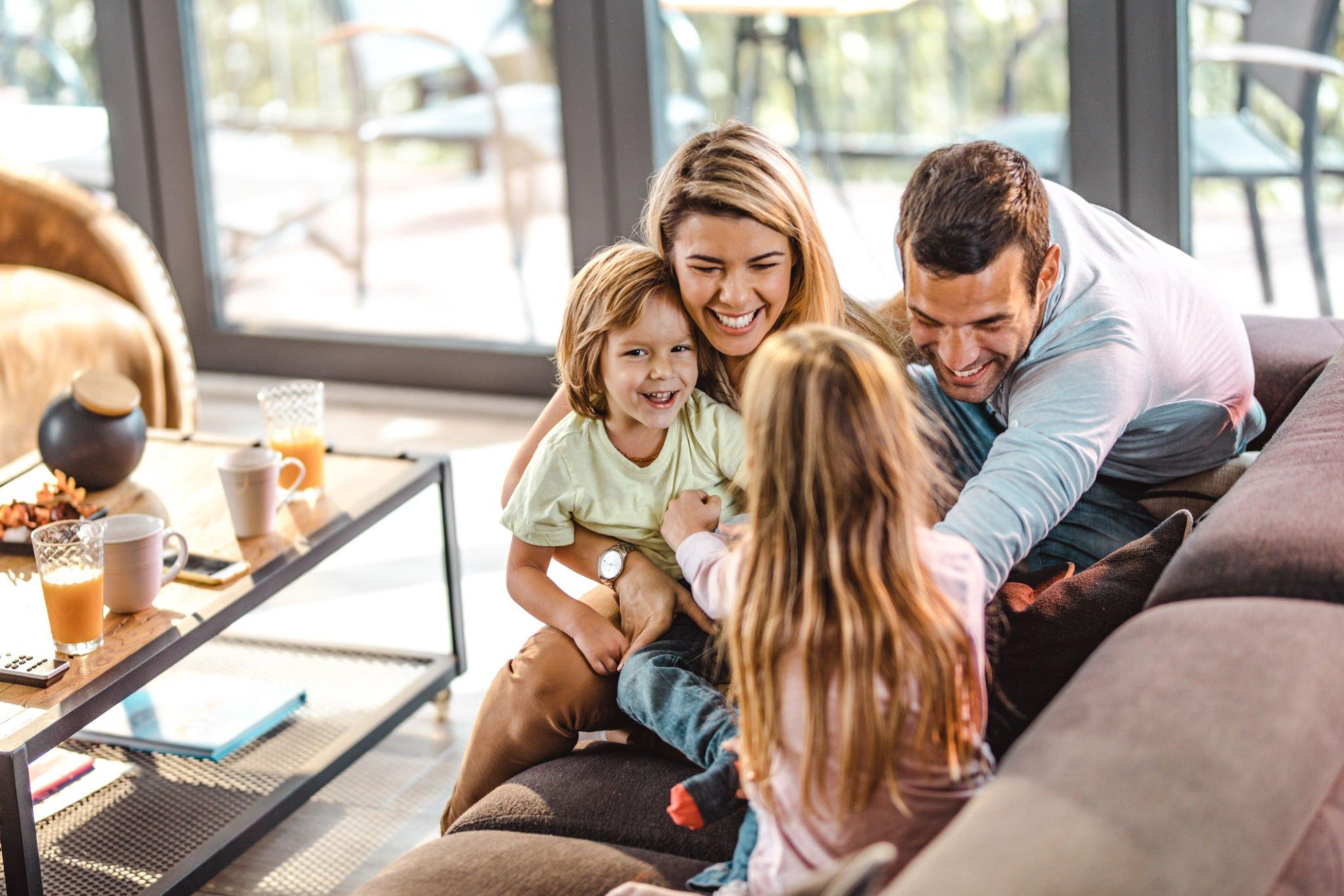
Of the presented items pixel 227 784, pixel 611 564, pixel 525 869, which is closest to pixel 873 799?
pixel 525 869

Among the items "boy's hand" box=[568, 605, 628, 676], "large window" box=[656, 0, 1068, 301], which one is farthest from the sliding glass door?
"boy's hand" box=[568, 605, 628, 676]

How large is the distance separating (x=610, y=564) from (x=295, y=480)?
2.43ft

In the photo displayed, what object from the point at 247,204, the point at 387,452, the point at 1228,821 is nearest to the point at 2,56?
the point at 247,204

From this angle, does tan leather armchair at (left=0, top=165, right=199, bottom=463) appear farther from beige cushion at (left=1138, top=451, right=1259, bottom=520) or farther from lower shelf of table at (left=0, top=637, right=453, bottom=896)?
beige cushion at (left=1138, top=451, right=1259, bottom=520)

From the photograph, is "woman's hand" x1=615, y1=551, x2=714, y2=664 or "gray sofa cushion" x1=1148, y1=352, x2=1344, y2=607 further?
"woman's hand" x1=615, y1=551, x2=714, y2=664

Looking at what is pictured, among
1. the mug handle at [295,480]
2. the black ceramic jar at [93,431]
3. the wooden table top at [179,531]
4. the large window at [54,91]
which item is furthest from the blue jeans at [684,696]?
the large window at [54,91]

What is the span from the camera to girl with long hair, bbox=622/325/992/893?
4.19ft

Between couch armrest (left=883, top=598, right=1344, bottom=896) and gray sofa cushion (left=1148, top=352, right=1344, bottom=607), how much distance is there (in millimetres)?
70

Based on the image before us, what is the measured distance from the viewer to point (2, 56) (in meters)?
4.80

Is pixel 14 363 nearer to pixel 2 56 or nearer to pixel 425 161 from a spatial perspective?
pixel 425 161

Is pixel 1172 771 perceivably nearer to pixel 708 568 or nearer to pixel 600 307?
pixel 708 568

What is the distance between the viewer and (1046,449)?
5.47 ft

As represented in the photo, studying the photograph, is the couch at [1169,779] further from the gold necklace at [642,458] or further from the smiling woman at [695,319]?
the gold necklace at [642,458]

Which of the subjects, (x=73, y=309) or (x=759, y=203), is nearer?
(x=759, y=203)
